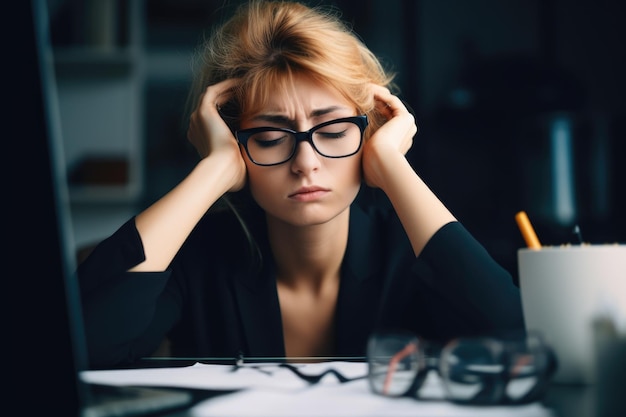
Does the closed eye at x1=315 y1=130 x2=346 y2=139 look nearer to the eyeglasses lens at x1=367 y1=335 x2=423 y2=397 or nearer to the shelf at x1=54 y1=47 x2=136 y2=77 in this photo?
the eyeglasses lens at x1=367 y1=335 x2=423 y2=397

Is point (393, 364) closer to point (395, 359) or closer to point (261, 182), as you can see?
point (395, 359)

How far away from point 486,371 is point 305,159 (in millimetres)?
569

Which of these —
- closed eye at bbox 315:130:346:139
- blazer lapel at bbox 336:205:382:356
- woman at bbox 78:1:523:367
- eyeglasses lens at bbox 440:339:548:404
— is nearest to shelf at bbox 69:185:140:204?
woman at bbox 78:1:523:367

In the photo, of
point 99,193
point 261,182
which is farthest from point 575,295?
point 99,193

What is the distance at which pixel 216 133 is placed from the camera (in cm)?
110

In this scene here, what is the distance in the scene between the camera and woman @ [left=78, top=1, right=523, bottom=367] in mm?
915

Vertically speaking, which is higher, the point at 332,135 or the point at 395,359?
the point at 332,135

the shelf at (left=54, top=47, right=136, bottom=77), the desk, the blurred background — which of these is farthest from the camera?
the blurred background

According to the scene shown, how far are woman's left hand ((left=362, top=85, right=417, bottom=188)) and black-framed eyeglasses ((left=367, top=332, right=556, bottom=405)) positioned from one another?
0.50m

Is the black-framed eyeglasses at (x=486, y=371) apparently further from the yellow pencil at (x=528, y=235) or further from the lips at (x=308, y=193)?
the lips at (x=308, y=193)

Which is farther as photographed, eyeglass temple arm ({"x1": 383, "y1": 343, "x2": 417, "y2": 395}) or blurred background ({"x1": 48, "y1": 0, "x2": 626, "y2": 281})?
blurred background ({"x1": 48, "y1": 0, "x2": 626, "y2": 281})

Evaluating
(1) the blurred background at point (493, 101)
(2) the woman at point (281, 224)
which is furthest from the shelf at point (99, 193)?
(2) the woman at point (281, 224)

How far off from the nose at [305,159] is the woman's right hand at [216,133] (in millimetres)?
117

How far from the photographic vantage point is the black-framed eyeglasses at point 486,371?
48 centimetres
